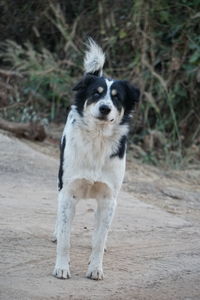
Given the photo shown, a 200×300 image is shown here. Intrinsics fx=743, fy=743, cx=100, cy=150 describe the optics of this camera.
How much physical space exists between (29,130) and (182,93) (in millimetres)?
2665

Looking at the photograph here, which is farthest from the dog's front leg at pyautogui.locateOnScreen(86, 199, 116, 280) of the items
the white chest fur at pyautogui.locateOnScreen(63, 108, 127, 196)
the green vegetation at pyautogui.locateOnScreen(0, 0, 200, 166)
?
the green vegetation at pyautogui.locateOnScreen(0, 0, 200, 166)

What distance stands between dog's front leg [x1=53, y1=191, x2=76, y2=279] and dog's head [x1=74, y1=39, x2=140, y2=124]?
0.63m

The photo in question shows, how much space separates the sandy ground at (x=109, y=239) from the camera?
504cm

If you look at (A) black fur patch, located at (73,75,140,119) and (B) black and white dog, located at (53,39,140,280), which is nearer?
(B) black and white dog, located at (53,39,140,280)

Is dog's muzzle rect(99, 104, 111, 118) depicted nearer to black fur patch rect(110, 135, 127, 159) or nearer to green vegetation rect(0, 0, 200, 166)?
black fur patch rect(110, 135, 127, 159)

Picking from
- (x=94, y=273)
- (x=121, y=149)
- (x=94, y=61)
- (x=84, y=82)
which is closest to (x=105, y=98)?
(x=84, y=82)

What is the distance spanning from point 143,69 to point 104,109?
6.49m

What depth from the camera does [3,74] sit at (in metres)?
12.1

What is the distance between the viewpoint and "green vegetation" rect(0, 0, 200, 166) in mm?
11492

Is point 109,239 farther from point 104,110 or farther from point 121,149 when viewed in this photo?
point 104,110

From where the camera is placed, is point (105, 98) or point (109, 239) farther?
point (109, 239)

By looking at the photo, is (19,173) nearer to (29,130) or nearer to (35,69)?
(29,130)

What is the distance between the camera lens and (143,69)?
38.3 ft

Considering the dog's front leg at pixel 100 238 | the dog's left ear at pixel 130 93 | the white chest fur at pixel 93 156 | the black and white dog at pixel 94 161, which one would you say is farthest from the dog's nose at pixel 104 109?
the dog's front leg at pixel 100 238
